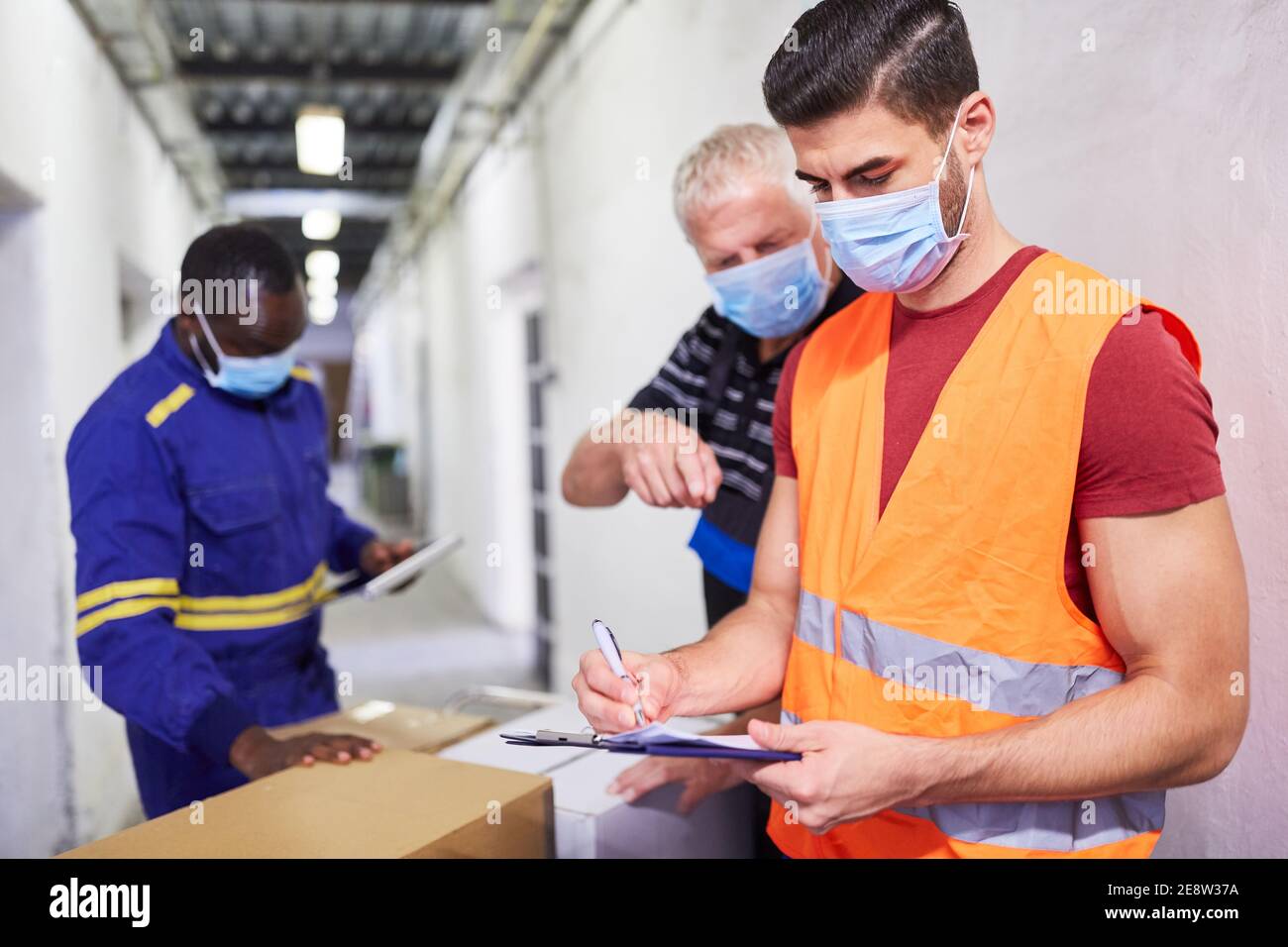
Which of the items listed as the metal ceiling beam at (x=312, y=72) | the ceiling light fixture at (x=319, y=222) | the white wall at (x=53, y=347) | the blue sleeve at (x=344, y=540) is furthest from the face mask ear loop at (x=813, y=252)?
the ceiling light fixture at (x=319, y=222)

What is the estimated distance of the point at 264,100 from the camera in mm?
6426

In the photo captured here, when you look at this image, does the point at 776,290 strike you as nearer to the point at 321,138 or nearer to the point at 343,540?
the point at 343,540

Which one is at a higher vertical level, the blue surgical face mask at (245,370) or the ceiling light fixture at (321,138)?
the ceiling light fixture at (321,138)

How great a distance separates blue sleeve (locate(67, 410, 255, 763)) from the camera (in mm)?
1452

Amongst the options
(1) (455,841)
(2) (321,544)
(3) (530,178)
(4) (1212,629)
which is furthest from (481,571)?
(4) (1212,629)

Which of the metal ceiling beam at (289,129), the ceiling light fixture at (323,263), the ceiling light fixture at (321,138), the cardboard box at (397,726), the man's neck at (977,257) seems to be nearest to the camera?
the man's neck at (977,257)

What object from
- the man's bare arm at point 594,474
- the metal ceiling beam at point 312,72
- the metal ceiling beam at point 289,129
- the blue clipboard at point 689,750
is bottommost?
the blue clipboard at point 689,750

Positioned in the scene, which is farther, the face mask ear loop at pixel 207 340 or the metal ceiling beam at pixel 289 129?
the metal ceiling beam at pixel 289 129

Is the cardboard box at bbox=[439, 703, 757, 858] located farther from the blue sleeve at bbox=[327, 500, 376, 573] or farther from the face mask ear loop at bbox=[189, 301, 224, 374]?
the face mask ear loop at bbox=[189, 301, 224, 374]

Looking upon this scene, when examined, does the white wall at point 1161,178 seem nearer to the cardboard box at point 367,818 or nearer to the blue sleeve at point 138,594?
the cardboard box at point 367,818

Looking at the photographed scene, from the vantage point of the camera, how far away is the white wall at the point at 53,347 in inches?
103

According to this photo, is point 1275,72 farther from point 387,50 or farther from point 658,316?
point 387,50

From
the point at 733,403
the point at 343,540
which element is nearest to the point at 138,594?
the point at 343,540

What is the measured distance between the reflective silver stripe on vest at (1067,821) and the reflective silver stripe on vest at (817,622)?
0.75 ft
